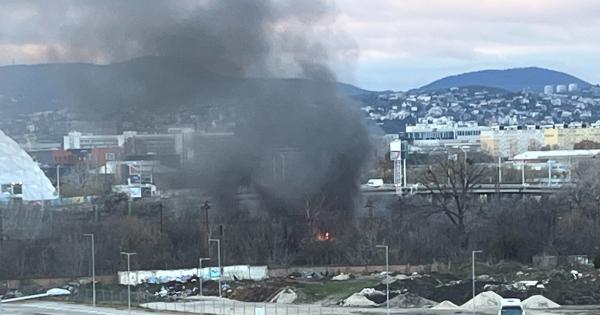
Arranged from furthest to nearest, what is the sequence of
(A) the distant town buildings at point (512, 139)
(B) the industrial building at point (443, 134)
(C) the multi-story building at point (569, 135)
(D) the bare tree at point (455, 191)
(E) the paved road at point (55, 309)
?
(B) the industrial building at point (443, 134) → (C) the multi-story building at point (569, 135) → (A) the distant town buildings at point (512, 139) → (D) the bare tree at point (455, 191) → (E) the paved road at point (55, 309)

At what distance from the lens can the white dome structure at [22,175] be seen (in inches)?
2781

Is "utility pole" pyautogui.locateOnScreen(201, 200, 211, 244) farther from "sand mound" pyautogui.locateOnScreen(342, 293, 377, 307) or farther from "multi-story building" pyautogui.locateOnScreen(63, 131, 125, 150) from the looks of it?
"multi-story building" pyautogui.locateOnScreen(63, 131, 125, 150)

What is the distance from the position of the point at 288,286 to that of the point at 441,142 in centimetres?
10386

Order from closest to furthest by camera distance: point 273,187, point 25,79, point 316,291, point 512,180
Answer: point 316,291 → point 273,187 → point 512,180 → point 25,79

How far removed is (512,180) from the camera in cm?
9306

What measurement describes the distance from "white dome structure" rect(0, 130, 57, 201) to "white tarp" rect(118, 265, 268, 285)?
23415 mm

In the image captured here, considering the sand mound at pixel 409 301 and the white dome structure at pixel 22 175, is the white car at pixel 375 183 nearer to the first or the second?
the white dome structure at pixel 22 175

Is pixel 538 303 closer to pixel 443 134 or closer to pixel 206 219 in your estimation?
pixel 206 219

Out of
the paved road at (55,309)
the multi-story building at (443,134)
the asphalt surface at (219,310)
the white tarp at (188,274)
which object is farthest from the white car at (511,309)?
the multi-story building at (443,134)

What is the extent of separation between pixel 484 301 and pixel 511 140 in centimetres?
10688

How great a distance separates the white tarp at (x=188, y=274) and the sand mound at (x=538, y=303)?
1320 centimetres

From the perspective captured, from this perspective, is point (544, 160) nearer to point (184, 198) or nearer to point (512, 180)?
point (512, 180)

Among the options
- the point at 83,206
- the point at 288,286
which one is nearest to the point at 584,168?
the point at 83,206

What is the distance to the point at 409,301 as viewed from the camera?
123ft
